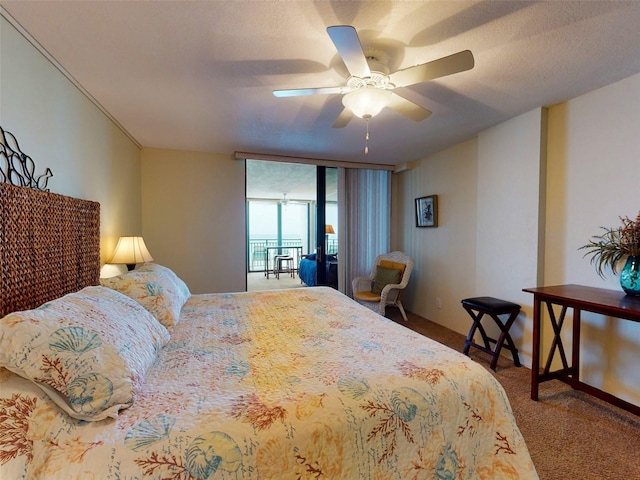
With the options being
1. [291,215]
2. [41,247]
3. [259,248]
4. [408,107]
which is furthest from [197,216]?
[291,215]

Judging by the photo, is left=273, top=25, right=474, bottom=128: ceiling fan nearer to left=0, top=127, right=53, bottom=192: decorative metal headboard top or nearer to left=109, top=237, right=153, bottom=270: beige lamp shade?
left=0, top=127, right=53, bottom=192: decorative metal headboard top

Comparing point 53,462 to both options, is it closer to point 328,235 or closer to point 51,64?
point 51,64

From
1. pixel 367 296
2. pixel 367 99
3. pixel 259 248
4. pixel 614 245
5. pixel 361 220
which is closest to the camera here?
pixel 367 99

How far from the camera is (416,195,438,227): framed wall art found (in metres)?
3.83

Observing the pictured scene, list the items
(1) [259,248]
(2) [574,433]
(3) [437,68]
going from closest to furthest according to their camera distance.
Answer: (3) [437,68] < (2) [574,433] < (1) [259,248]

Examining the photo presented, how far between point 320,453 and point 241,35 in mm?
1925

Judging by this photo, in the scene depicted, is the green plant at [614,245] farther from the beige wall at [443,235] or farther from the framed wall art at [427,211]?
the framed wall art at [427,211]

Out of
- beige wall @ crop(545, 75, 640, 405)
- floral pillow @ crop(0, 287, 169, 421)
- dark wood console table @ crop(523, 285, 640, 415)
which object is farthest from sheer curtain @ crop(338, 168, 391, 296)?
floral pillow @ crop(0, 287, 169, 421)

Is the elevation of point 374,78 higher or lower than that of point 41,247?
higher

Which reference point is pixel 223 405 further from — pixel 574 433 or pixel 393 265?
pixel 393 265

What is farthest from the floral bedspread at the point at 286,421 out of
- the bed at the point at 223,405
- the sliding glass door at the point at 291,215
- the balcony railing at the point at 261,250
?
the balcony railing at the point at 261,250

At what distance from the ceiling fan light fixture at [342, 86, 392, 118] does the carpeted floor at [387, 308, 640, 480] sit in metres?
2.18

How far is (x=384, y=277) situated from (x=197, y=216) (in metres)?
2.64

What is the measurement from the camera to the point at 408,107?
6.11 ft
